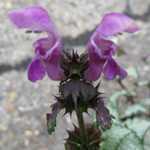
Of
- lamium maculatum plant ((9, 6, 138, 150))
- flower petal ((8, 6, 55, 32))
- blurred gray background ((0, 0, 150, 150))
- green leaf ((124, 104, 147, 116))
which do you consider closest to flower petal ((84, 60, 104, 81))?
lamium maculatum plant ((9, 6, 138, 150))

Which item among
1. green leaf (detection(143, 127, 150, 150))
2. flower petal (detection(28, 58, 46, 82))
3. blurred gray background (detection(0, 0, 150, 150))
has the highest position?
flower petal (detection(28, 58, 46, 82))

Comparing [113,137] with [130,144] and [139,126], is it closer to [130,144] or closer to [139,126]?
[130,144]

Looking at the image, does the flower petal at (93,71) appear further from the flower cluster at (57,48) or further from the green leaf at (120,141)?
the green leaf at (120,141)

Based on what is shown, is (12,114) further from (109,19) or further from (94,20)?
(109,19)

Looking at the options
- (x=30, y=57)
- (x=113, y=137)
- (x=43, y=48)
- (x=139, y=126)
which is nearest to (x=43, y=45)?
(x=43, y=48)

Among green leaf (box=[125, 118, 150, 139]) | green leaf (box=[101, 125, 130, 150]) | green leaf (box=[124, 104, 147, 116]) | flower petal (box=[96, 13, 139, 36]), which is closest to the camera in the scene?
flower petal (box=[96, 13, 139, 36])

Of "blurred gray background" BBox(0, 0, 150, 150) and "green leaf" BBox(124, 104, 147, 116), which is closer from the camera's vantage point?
"green leaf" BBox(124, 104, 147, 116)

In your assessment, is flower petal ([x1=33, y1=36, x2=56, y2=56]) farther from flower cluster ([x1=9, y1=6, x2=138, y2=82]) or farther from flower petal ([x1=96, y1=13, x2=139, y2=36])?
flower petal ([x1=96, y1=13, x2=139, y2=36])

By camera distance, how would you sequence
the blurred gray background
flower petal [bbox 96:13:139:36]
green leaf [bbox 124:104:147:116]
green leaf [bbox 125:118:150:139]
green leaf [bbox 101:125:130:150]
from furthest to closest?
the blurred gray background, green leaf [bbox 124:104:147:116], green leaf [bbox 125:118:150:139], green leaf [bbox 101:125:130:150], flower petal [bbox 96:13:139:36]
